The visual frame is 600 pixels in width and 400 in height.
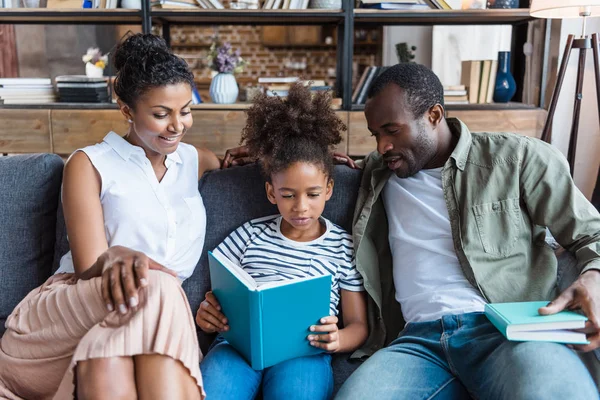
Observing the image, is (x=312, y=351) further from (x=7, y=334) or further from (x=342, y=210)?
(x=7, y=334)

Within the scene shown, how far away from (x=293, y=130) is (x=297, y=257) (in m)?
0.34

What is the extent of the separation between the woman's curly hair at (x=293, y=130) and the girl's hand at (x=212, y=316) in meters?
0.37

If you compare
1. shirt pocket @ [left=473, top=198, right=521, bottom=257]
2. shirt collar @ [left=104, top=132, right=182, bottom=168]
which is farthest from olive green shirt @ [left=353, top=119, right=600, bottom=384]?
shirt collar @ [left=104, top=132, right=182, bottom=168]

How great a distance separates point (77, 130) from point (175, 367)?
214cm

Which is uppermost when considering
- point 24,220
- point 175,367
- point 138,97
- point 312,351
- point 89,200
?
point 138,97

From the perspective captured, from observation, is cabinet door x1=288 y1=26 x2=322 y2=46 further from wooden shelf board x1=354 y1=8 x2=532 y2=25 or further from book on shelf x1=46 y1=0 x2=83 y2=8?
book on shelf x1=46 y1=0 x2=83 y2=8

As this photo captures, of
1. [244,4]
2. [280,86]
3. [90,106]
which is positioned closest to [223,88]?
[280,86]

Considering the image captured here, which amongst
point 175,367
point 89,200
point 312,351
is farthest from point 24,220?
point 312,351

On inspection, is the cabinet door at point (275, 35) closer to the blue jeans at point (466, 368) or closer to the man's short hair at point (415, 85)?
the man's short hair at point (415, 85)

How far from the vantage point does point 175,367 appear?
101 centimetres

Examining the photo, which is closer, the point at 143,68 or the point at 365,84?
the point at 143,68

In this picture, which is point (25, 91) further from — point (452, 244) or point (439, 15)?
point (452, 244)

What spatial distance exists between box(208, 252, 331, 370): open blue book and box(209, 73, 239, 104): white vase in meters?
1.76

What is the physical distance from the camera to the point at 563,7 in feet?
7.81
